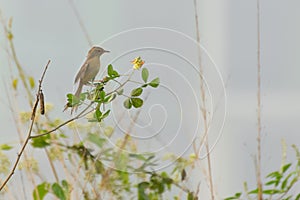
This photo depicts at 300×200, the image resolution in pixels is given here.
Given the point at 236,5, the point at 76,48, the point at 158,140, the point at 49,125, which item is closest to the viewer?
the point at 158,140

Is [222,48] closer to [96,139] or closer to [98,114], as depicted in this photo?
[96,139]

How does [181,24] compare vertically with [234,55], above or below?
above

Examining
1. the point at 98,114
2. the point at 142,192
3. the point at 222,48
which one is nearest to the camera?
the point at 98,114

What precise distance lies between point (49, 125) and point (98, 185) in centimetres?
15

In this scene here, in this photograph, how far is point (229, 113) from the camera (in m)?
1.59

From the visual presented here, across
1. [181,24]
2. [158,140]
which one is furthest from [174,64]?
[181,24]

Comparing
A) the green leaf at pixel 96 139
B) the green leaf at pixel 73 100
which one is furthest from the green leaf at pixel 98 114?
the green leaf at pixel 96 139

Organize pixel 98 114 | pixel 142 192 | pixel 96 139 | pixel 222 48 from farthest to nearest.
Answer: pixel 222 48
pixel 142 192
pixel 96 139
pixel 98 114

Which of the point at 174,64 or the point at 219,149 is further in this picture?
the point at 219,149

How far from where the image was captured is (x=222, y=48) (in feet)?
5.43

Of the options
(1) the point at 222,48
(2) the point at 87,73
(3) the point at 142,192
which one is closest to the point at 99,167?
(3) the point at 142,192

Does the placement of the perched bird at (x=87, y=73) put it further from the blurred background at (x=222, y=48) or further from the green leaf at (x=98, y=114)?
the blurred background at (x=222, y=48)

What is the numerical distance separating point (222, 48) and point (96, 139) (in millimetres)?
804

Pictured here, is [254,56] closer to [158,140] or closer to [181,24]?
[181,24]
